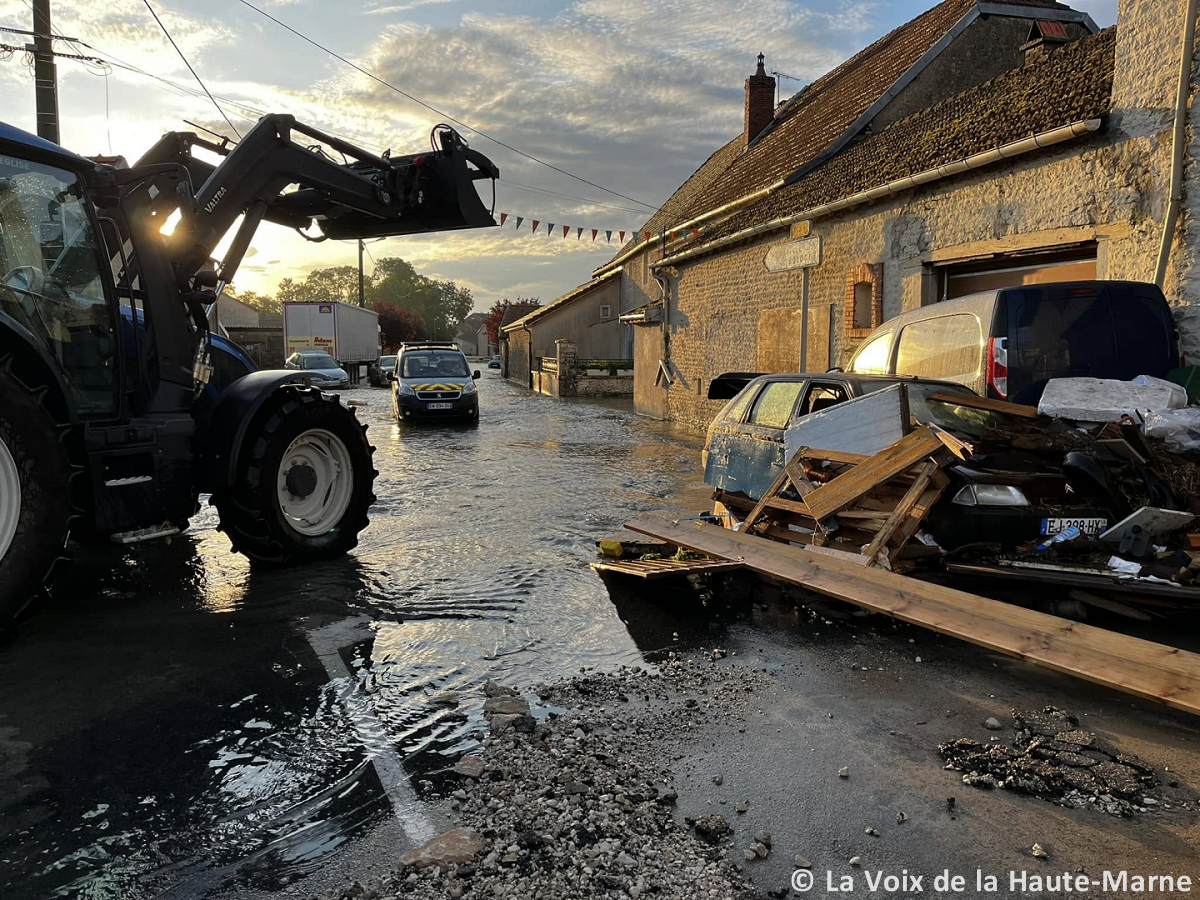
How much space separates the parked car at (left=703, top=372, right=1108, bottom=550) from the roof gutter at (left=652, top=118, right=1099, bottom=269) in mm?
3606

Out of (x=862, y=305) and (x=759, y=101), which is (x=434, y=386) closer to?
(x=862, y=305)

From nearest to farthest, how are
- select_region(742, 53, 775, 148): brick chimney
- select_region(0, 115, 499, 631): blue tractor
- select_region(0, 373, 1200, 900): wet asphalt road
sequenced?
1. select_region(0, 373, 1200, 900): wet asphalt road
2. select_region(0, 115, 499, 631): blue tractor
3. select_region(742, 53, 775, 148): brick chimney

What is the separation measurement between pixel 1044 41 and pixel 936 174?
529cm

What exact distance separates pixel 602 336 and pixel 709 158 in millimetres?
9944

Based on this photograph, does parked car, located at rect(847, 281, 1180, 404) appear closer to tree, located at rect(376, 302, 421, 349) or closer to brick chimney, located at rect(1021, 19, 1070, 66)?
brick chimney, located at rect(1021, 19, 1070, 66)

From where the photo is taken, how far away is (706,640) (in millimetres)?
4715

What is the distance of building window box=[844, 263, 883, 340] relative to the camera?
11.6 meters

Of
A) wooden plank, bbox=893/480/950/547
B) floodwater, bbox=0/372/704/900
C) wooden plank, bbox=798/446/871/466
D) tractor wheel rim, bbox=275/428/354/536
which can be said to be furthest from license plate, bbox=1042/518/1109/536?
tractor wheel rim, bbox=275/428/354/536

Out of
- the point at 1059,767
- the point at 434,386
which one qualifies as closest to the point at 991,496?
the point at 1059,767

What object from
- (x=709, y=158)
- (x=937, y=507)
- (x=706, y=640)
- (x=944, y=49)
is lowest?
(x=706, y=640)

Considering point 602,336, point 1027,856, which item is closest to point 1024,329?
point 1027,856

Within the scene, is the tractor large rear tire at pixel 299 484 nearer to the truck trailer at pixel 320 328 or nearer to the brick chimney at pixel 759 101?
the brick chimney at pixel 759 101

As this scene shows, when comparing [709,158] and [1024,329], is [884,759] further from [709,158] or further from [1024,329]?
[709,158]

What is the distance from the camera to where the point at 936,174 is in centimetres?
996
